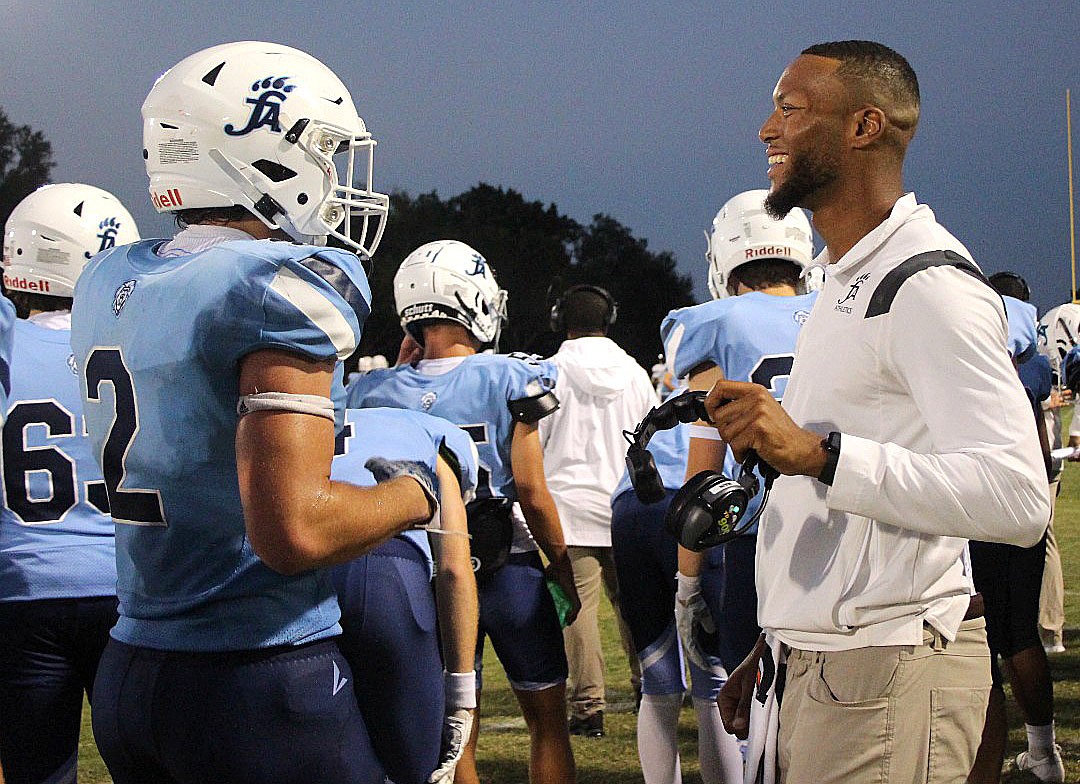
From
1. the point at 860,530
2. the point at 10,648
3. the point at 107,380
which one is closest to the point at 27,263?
the point at 10,648

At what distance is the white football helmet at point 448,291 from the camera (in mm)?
4578

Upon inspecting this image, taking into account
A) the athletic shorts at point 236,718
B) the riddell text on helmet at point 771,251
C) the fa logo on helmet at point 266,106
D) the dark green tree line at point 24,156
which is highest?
the dark green tree line at point 24,156

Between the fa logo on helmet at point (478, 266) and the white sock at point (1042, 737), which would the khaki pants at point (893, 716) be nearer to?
the fa logo on helmet at point (478, 266)

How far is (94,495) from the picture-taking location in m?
3.44

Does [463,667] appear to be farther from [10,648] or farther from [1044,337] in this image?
[1044,337]

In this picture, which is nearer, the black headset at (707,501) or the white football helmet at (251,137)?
the black headset at (707,501)

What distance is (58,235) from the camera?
4.16 metres

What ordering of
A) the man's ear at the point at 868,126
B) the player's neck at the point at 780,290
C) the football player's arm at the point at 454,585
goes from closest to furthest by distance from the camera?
1. the man's ear at the point at 868,126
2. the football player's arm at the point at 454,585
3. the player's neck at the point at 780,290

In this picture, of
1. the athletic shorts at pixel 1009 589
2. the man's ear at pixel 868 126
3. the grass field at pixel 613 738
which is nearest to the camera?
the man's ear at pixel 868 126

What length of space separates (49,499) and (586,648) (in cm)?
337

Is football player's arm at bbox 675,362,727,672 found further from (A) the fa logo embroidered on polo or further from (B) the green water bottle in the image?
(A) the fa logo embroidered on polo

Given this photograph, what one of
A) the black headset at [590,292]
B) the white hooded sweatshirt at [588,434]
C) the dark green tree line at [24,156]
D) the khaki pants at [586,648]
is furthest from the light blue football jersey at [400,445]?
the dark green tree line at [24,156]

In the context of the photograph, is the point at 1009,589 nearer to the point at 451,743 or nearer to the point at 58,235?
the point at 451,743

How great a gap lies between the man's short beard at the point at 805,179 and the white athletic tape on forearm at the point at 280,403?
1.02m
